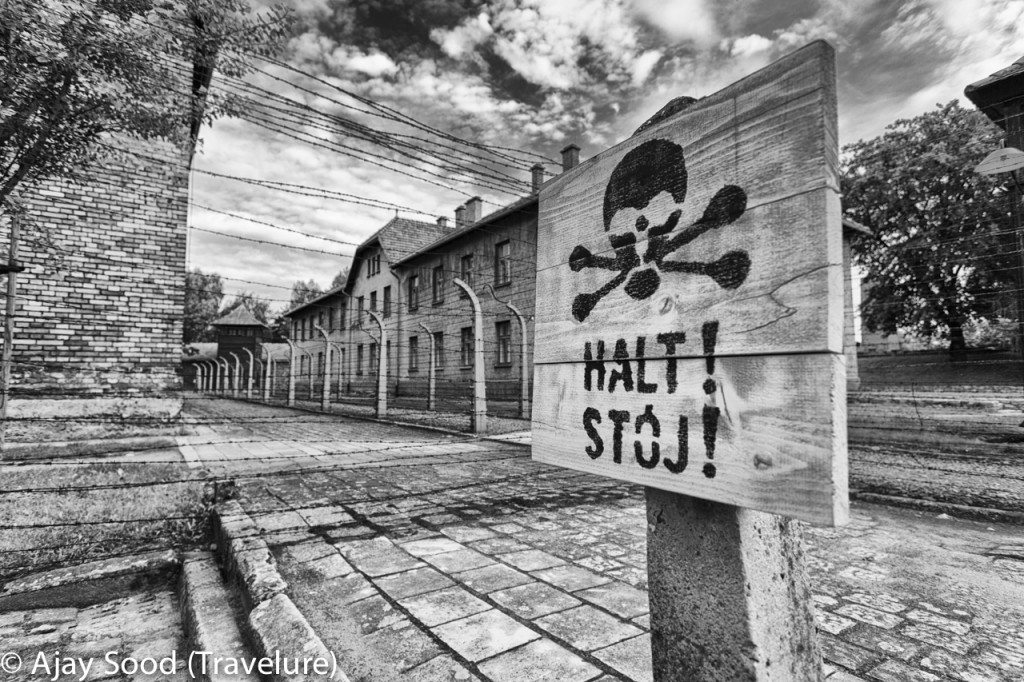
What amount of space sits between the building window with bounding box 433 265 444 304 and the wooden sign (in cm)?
1837

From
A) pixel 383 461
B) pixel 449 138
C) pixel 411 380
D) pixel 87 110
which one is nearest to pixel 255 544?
pixel 383 461

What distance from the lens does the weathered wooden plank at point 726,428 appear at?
912mm

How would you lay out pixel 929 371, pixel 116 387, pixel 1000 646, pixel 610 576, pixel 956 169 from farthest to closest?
pixel 956 169, pixel 929 371, pixel 116 387, pixel 610 576, pixel 1000 646

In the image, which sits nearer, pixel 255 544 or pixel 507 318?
pixel 255 544

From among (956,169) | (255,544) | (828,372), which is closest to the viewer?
(828,372)

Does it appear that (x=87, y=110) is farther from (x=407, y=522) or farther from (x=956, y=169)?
(x=956, y=169)

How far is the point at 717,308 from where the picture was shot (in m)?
1.08

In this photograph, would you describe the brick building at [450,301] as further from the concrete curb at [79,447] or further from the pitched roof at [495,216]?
the concrete curb at [79,447]

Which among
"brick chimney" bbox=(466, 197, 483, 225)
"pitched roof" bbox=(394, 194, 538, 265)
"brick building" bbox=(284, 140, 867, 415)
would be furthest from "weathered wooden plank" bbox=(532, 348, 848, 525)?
"brick chimney" bbox=(466, 197, 483, 225)

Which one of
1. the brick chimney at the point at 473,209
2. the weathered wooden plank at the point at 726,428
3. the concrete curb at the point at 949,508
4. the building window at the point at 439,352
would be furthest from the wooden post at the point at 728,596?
the brick chimney at the point at 473,209

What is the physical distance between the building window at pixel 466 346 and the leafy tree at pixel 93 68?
11.9 m

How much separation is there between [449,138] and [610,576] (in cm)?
525

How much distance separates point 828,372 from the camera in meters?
0.91

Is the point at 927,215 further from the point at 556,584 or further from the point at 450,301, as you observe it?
the point at 556,584
